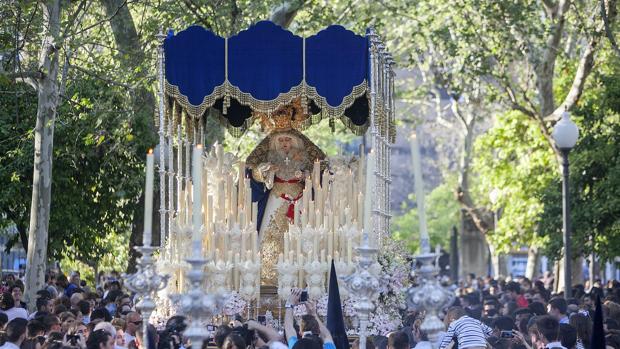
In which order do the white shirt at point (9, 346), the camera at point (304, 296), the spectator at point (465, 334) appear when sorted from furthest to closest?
the camera at point (304, 296), the spectator at point (465, 334), the white shirt at point (9, 346)

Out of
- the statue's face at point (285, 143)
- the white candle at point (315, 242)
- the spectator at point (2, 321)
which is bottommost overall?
the spectator at point (2, 321)

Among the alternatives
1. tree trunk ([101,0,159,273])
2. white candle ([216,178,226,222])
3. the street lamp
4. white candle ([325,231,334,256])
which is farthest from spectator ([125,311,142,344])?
the street lamp

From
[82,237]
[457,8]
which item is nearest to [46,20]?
[82,237]

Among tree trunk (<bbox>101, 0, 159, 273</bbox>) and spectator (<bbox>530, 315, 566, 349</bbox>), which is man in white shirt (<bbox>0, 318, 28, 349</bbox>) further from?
tree trunk (<bbox>101, 0, 159, 273</bbox>)

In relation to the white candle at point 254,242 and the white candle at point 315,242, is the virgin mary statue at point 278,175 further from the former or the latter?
the white candle at point 315,242

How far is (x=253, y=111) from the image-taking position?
62.7 feet

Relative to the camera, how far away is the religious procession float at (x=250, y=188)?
1686cm

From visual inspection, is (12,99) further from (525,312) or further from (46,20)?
(525,312)

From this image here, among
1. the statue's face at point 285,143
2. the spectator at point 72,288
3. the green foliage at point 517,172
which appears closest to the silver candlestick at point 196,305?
the statue's face at point 285,143

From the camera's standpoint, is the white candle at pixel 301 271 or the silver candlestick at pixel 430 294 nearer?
the silver candlestick at pixel 430 294

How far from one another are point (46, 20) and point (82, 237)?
671 centimetres

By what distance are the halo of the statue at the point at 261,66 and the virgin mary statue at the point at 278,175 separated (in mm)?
1332

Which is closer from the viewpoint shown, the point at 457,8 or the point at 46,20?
the point at 46,20

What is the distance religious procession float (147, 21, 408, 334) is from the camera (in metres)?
16.9
